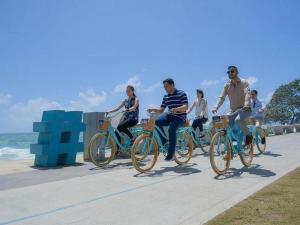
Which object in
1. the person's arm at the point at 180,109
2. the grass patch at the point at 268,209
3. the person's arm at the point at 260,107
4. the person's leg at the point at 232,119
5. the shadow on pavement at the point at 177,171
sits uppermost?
the person's arm at the point at 260,107

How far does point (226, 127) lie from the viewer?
7559 mm

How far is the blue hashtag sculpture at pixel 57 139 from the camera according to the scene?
9.11 m

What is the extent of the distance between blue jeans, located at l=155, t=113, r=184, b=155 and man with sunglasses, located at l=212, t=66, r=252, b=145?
0.87 m

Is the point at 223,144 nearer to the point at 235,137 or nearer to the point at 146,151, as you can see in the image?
the point at 235,137

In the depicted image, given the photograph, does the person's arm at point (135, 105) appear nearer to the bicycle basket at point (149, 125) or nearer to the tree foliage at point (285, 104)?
the bicycle basket at point (149, 125)

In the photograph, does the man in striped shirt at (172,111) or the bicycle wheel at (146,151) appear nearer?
the bicycle wheel at (146,151)

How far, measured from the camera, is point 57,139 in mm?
9352

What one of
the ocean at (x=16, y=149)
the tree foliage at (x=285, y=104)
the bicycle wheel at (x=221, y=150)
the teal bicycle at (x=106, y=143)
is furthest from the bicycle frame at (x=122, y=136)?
the tree foliage at (x=285, y=104)

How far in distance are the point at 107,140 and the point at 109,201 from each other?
4.04 metres

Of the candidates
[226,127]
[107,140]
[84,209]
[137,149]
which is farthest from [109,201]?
[107,140]

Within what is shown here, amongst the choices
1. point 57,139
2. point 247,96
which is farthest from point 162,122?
point 57,139

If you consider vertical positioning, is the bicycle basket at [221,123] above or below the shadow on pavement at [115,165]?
above

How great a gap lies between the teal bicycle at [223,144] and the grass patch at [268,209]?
60.3 inches

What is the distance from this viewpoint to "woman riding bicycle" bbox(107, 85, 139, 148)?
9781 mm
